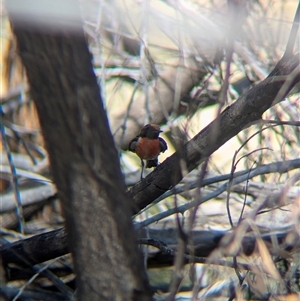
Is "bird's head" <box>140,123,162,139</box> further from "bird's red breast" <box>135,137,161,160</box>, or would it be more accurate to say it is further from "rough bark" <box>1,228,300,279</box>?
"rough bark" <box>1,228,300,279</box>

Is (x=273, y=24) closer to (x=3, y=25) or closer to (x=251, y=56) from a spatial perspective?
(x=251, y=56)

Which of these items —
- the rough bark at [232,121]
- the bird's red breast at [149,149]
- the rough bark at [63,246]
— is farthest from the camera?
the bird's red breast at [149,149]

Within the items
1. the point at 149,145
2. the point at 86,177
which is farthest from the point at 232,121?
the point at 149,145

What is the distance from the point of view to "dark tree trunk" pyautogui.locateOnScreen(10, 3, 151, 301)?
268 cm

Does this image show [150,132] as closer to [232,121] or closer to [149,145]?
[149,145]

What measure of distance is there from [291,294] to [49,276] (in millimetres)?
2175

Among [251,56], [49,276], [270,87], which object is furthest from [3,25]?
[270,87]

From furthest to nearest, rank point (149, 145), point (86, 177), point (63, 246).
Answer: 1. point (149, 145)
2. point (63, 246)
3. point (86, 177)

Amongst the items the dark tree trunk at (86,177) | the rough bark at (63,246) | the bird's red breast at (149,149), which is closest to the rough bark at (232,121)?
the dark tree trunk at (86,177)

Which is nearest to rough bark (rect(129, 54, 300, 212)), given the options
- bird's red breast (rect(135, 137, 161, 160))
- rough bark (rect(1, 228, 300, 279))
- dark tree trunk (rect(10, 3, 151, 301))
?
dark tree trunk (rect(10, 3, 151, 301))

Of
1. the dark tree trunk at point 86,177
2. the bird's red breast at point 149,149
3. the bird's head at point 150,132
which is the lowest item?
the dark tree trunk at point 86,177

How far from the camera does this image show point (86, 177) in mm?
2711

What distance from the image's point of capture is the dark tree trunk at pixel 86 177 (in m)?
2.68

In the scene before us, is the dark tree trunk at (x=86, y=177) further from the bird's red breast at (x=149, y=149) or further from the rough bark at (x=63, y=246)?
the bird's red breast at (x=149, y=149)
